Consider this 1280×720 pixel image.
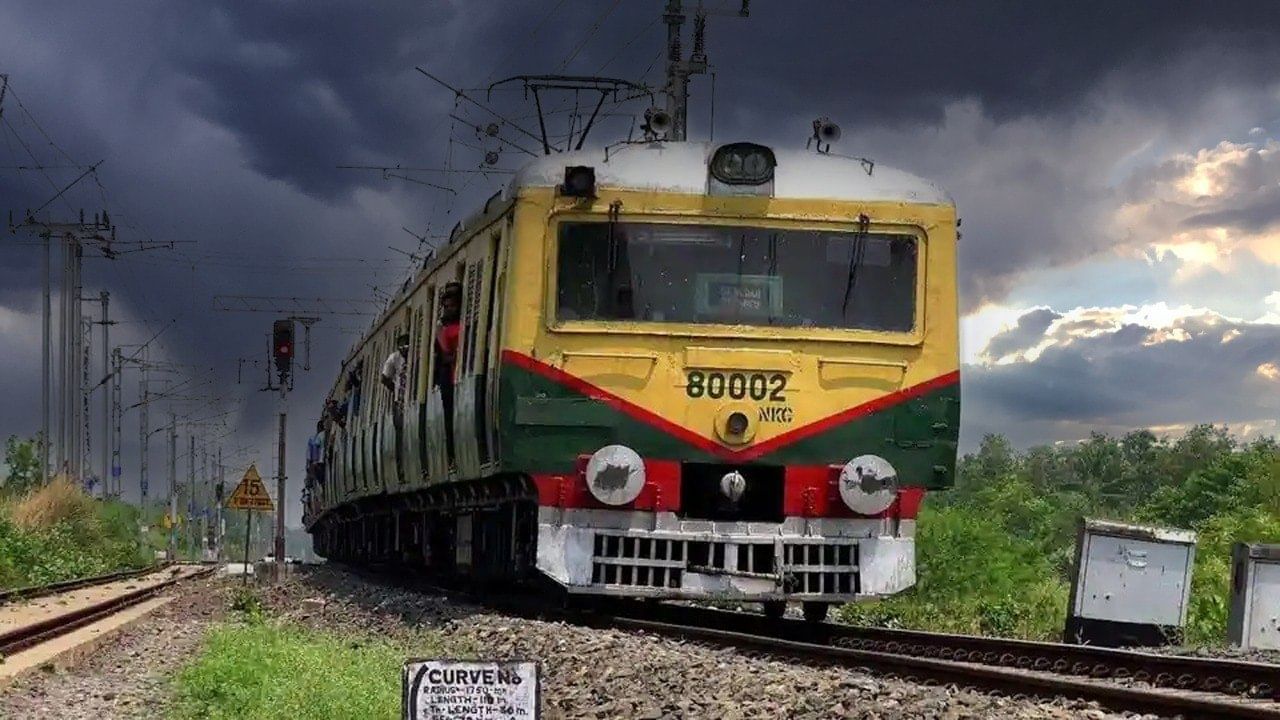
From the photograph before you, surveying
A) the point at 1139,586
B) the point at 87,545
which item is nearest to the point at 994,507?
the point at 87,545

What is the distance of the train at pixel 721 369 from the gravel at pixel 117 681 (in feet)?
8.19

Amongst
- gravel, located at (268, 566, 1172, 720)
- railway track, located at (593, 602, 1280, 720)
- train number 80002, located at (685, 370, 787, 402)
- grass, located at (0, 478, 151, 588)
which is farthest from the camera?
grass, located at (0, 478, 151, 588)

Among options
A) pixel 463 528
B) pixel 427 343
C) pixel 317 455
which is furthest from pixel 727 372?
pixel 317 455

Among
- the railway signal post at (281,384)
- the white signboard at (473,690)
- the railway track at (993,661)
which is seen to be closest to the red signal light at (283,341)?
the railway signal post at (281,384)

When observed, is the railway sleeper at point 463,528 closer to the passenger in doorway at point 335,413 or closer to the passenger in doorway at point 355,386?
the passenger in doorway at point 355,386

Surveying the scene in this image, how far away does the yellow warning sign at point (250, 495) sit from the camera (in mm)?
25188

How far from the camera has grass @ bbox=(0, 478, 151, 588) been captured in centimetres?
2903

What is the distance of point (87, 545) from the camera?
124 feet

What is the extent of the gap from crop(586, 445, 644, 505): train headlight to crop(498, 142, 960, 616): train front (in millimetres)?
12

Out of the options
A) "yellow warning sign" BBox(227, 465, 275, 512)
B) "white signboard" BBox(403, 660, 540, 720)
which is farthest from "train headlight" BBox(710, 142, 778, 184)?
"yellow warning sign" BBox(227, 465, 275, 512)

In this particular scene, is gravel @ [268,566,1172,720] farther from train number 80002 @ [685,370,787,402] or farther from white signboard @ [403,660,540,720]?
white signboard @ [403,660,540,720]

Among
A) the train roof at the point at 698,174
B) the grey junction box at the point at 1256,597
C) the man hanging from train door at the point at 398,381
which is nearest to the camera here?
the train roof at the point at 698,174

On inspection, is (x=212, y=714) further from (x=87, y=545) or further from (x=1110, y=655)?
(x=87, y=545)

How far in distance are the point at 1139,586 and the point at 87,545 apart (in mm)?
29244
